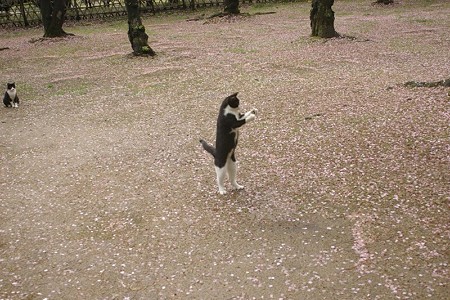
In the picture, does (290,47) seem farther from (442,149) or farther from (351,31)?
(442,149)

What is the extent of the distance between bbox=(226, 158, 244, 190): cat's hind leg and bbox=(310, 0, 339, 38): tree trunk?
1407cm

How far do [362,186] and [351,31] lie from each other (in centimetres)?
1618

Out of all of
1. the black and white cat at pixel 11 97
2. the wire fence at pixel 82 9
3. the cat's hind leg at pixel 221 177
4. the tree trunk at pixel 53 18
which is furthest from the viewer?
the wire fence at pixel 82 9

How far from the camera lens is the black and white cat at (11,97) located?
13.1 metres

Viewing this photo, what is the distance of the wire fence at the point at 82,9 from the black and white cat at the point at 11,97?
23339 mm

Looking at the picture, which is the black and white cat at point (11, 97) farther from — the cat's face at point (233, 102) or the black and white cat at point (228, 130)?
the cat's face at point (233, 102)

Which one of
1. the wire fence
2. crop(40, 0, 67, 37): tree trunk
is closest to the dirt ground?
crop(40, 0, 67, 37): tree trunk

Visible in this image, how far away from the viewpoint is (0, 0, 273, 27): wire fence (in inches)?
1342

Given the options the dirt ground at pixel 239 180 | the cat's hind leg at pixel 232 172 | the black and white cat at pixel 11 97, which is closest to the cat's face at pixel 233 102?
the cat's hind leg at pixel 232 172

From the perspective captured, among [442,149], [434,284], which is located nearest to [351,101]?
[442,149]

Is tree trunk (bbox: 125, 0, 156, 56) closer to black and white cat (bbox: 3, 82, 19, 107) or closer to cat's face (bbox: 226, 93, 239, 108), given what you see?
black and white cat (bbox: 3, 82, 19, 107)

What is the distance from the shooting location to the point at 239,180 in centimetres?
798

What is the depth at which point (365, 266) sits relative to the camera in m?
5.47

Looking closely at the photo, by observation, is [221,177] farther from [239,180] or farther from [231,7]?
[231,7]
